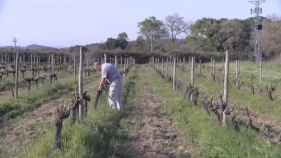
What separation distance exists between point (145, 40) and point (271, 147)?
3043 inches

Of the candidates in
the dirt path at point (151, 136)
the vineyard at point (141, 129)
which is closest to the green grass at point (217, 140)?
the vineyard at point (141, 129)

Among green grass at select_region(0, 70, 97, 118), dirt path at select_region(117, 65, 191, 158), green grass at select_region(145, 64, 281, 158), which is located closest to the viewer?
green grass at select_region(145, 64, 281, 158)

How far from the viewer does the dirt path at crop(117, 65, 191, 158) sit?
22.8 feet

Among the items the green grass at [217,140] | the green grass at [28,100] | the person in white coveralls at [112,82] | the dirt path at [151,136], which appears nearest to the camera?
the green grass at [217,140]

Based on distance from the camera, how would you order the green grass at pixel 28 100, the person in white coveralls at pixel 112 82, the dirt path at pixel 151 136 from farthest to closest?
the green grass at pixel 28 100 < the person in white coveralls at pixel 112 82 < the dirt path at pixel 151 136

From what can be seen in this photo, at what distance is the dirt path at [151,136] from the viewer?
6945mm

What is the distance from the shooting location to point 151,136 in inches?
321

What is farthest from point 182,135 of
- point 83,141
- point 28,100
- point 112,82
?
point 28,100

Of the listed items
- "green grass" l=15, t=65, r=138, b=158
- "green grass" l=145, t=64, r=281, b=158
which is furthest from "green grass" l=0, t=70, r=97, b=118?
"green grass" l=145, t=64, r=281, b=158

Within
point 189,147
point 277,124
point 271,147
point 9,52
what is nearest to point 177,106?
point 277,124

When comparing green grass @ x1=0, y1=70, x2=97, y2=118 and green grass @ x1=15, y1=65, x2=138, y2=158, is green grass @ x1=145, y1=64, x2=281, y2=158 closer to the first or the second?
green grass @ x1=15, y1=65, x2=138, y2=158

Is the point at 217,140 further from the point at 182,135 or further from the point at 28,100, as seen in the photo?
the point at 28,100

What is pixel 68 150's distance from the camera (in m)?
5.83

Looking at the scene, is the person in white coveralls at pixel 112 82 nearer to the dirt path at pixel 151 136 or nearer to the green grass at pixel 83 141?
the dirt path at pixel 151 136
